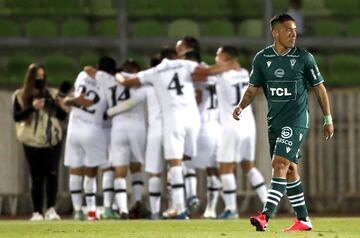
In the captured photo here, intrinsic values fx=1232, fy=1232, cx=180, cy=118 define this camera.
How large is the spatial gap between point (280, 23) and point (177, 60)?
5090 millimetres

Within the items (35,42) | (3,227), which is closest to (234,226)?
(3,227)

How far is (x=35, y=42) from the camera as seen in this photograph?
70.7ft

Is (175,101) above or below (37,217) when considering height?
above

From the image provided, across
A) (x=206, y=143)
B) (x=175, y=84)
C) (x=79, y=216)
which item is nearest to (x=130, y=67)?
(x=175, y=84)

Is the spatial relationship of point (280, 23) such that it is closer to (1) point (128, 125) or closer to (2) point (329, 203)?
(1) point (128, 125)

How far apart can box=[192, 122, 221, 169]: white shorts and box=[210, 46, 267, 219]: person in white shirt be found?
0.79 feet

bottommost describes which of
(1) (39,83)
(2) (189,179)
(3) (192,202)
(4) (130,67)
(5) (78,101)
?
(3) (192,202)

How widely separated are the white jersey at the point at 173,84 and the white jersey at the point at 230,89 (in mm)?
539

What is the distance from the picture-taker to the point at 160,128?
1655 cm

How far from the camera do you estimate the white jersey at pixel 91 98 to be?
16.8m

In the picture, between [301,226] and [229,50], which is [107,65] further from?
[301,226]

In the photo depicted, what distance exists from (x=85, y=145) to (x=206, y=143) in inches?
67.5

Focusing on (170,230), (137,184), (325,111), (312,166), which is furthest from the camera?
(312,166)

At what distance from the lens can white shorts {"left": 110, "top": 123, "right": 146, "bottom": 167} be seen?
16828 millimetres
